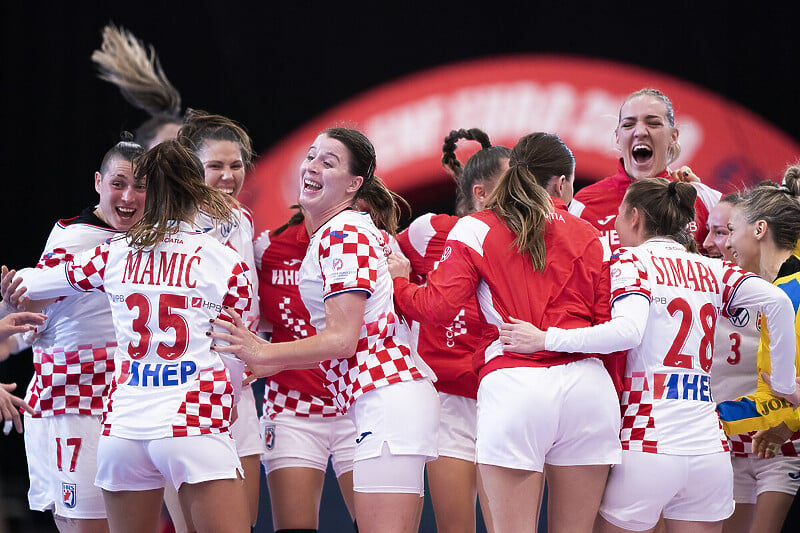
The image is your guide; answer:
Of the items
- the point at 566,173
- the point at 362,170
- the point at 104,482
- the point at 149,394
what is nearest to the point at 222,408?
the point at 149,394

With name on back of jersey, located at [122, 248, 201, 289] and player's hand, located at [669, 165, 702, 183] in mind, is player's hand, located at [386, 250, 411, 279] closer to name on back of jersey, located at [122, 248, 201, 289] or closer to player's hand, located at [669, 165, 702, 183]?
name on back of jersey, located at [122, 248, 201, 289]

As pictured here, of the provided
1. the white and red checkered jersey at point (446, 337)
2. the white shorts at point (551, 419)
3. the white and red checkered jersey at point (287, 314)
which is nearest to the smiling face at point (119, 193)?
the white and red checkered jersey at point (287, 314)

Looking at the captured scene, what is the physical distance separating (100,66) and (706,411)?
488 centimetres

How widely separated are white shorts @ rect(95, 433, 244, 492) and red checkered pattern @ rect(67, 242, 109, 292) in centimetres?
51

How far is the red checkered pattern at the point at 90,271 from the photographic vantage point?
2.93 m

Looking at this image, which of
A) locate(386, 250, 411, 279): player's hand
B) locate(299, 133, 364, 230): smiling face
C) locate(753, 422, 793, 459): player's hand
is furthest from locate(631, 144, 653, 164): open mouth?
locate(299, 133, 364, 230): smiling face

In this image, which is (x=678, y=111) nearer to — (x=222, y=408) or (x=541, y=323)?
(x=541, y=323)

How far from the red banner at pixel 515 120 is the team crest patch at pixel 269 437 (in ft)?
9.25

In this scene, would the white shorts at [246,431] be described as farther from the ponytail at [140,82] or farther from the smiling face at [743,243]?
the ponytail at [140,82]

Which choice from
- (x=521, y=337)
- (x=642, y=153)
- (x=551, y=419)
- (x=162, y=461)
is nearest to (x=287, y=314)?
(x=162, y=461)

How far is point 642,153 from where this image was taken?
4.14 meters

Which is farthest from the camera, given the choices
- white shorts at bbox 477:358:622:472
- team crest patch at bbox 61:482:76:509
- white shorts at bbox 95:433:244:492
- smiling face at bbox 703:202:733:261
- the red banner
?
the red banner

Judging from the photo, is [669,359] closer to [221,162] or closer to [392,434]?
[392,434]

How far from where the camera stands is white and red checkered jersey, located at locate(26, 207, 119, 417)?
11.1 ft
